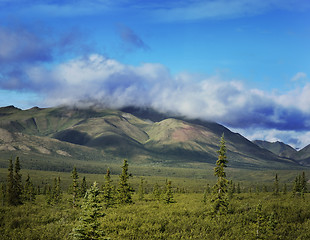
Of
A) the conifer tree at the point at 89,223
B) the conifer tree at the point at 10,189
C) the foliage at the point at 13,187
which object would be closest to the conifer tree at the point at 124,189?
the foliage at the point at 13,187

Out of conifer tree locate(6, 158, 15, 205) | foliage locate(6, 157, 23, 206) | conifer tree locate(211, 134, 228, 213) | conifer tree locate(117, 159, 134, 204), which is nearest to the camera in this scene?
conifer tree locate(211, 134, 228, 213)

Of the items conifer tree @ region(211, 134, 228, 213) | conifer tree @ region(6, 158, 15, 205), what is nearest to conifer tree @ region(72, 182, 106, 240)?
conifer tree @ region(211, 134, 228, 213)

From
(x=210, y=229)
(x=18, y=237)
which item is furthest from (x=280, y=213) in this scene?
(x=18, y=237)

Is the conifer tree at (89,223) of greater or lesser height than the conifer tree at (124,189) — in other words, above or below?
above

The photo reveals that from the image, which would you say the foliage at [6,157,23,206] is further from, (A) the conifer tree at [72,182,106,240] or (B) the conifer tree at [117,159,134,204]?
(A) the conifer tree at [72,182,106,240]

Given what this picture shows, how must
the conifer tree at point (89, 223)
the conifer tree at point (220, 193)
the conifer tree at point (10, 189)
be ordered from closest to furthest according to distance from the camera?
1. the conifer tree at point (89, 223)
2. the conifer tree at point (220, 193)
3. the conifer tree at point (10, 189)

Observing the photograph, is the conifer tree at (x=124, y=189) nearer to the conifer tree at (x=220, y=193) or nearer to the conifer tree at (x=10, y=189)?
the conifer tree at (x=220, y=193)

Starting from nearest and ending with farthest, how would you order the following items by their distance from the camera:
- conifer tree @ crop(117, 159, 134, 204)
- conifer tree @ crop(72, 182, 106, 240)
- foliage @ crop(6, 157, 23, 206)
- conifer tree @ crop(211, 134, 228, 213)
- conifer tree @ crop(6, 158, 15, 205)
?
conifer tree @ crop(72, 182, 106, 240) < conifer tree @ crop(211, 134, 228, 213) < conifer tree @ crop(117, 159, 134, 204) < conifer tree @ crop(6, 158, 15, 205) < foliage @ crop(6, 157, 23, 206)

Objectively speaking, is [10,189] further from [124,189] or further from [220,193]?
[220,193]

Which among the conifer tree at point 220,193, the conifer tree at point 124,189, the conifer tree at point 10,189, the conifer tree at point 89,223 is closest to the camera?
the conifer tree at point 89,223

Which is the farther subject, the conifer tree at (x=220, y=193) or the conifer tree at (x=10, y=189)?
the conifer tree at (x=10, y=189)

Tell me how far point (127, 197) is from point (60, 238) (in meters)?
27.4

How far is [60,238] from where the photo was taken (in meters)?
29.9

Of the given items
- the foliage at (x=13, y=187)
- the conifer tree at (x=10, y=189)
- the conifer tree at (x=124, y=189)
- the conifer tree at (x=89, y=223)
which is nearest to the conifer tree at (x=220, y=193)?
the conifer tree at (x=124, y=189)
